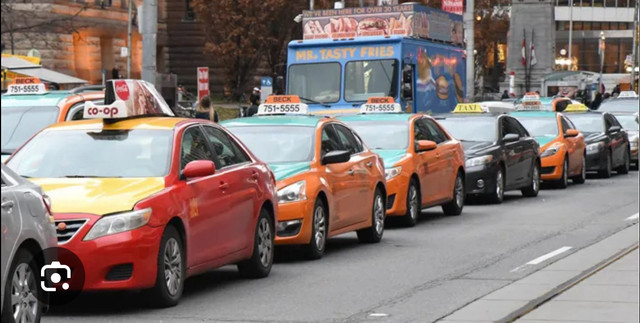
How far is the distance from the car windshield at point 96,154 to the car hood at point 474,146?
11.8 m

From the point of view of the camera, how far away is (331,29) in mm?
28609

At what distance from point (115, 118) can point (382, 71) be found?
16712 millimetres

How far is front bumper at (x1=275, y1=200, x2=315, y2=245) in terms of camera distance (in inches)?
522

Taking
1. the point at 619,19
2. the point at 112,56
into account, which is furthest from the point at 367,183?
the point at 619,19

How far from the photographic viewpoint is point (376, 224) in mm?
15812

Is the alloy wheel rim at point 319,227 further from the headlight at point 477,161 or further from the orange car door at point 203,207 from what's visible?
the headlight at point 477,161

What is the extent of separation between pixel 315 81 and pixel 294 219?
48.7 ft

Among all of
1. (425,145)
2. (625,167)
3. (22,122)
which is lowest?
(625,167)

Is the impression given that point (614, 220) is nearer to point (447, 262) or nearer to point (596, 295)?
point (447, 262)

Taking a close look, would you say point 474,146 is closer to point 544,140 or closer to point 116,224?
point 544,140

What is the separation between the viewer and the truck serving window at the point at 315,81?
91.0 ft

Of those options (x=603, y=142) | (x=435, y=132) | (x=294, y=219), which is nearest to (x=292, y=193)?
(x=294, y=219)

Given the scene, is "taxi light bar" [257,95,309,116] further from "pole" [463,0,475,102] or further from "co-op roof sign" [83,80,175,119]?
"pole" [463,0,475,102]

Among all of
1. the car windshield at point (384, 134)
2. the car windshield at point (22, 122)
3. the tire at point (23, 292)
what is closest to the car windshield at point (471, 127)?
the car windshield at point (384, 134)
